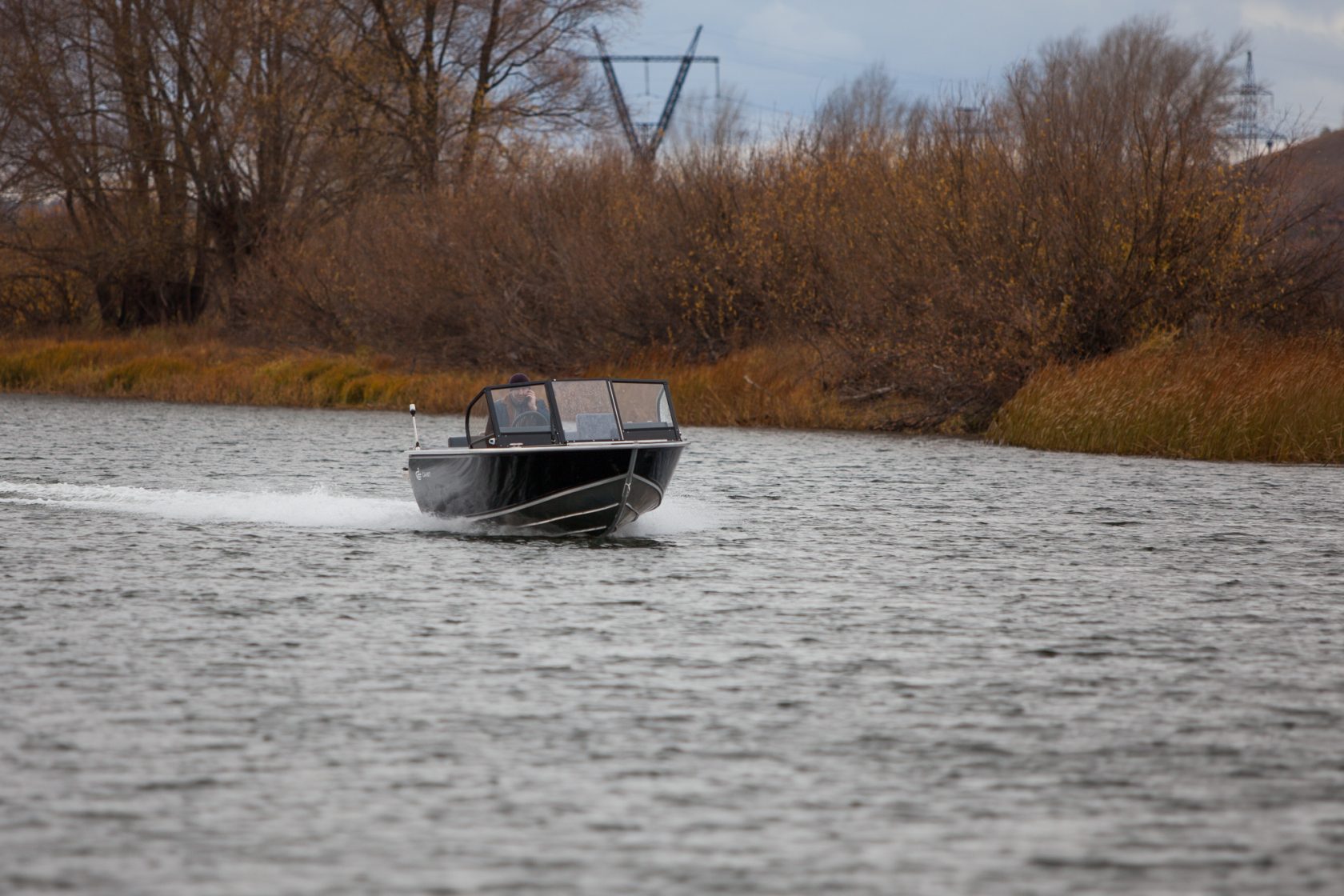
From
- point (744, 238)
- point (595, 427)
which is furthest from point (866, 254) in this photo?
point (595, 427)

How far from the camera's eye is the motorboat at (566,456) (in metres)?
18.5

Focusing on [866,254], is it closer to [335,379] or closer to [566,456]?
[335,379]

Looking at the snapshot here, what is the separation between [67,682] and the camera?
11172mm

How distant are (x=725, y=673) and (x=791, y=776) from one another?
2757 mm

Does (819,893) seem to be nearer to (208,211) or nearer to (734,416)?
(734,416)

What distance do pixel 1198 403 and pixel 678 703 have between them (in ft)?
67.3

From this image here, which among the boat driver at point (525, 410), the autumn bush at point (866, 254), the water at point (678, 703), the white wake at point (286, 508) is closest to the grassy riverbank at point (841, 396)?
the autumn bush at point (866, 254)

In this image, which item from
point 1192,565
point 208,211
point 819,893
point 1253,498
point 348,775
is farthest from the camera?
point 208,211

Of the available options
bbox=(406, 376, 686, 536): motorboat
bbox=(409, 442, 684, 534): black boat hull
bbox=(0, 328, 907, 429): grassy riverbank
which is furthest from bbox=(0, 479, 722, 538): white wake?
bbox=(0, 328, 907, 429): grassy riverbank

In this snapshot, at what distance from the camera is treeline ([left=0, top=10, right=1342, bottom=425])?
3306 centimetres

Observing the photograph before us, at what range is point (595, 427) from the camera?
18828mm

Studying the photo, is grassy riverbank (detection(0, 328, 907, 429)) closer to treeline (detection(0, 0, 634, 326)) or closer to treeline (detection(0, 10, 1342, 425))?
treeline (detection(0, 10, 1342, 425))

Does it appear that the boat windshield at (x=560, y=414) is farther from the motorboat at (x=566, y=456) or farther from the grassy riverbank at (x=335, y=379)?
the grassy riverbank at (x=335, y=379)

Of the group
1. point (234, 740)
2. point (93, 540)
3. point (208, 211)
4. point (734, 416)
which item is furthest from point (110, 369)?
point (234, 740)
